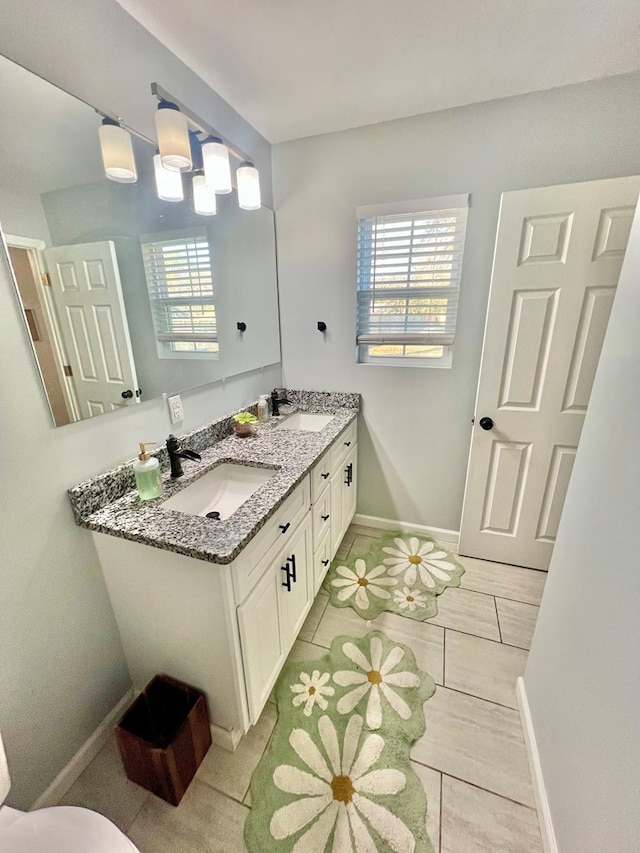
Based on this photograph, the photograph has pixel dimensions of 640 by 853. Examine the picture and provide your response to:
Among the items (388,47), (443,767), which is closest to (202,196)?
(388,47)

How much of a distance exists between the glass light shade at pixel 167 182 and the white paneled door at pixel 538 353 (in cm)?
148

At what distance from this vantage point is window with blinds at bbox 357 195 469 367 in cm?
181

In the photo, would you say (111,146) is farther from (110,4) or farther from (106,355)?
(106,355)

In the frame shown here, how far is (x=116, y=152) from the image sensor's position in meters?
1.13

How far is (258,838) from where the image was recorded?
101cm

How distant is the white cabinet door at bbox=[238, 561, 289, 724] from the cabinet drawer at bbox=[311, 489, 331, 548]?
0.38 m

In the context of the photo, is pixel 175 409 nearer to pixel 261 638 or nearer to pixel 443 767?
pixel 261 638

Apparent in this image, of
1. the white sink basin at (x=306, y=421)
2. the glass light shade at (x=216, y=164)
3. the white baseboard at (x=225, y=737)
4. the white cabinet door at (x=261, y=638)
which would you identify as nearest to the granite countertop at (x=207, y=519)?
the white cabinet door at (x=261, y=638)

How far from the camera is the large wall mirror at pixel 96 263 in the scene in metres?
0.92

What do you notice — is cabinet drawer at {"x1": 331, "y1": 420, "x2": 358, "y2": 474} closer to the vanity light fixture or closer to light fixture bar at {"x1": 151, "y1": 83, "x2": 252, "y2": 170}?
the vanity light fixture

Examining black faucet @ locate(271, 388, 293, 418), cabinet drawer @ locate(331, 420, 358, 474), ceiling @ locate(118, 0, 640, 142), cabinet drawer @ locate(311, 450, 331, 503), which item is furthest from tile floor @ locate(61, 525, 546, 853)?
ceiling @ locate(118, 0, 640, 142)

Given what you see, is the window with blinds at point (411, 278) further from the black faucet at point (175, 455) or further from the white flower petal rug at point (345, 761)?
the white flower petal rug at point (345, 761)

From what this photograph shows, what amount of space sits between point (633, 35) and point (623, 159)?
413mm

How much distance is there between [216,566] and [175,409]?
78 cm
